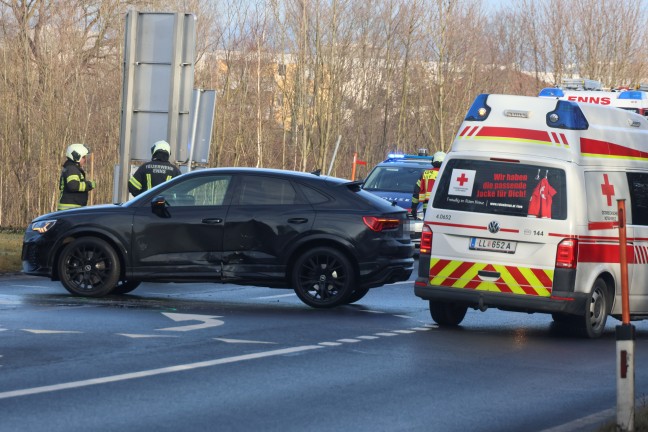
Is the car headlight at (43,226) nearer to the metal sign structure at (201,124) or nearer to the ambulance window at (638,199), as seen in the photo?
the ambulance window at (638,199)

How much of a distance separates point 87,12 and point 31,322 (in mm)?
36994

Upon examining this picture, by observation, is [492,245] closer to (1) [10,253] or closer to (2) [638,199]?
(2) [638,199]

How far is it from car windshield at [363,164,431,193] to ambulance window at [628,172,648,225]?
12783mm

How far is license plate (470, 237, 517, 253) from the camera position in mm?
12734

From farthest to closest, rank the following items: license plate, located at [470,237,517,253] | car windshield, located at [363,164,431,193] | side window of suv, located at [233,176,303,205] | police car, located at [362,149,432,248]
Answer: car windshield, located at [363,164,431,193] → police car, located at [362,149,432,248] → side window of suv, located at [233,176,303,205] → license plate, located at [470,237,517,253]

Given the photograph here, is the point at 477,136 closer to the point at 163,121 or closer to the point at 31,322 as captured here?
the point at 31,322

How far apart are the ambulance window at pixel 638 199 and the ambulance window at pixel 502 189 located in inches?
53.1

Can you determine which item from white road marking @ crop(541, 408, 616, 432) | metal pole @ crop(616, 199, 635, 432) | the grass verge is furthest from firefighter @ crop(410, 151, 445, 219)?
metal pole @ crop(616, 199, 635, 432)

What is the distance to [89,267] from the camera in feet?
49.7

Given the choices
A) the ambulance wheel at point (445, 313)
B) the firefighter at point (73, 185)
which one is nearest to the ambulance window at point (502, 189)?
the ambulance wheel at point (445, 313)

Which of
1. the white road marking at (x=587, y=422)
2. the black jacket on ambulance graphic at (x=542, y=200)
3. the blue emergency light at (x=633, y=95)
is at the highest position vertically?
the blue emergency light at (x=633, y=95)

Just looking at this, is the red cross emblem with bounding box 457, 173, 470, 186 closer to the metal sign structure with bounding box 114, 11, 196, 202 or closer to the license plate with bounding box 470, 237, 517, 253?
the license plate with bounding box 470, 237, 517, 253

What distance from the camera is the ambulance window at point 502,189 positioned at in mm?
12656

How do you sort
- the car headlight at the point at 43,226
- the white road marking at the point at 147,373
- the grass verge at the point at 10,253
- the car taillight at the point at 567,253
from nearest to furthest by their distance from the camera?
the white road marking at the point at 147,373
the car taillight at the point at 567,253
the car headlight at the point at 43,226
the grass verge at the point at 10,253
